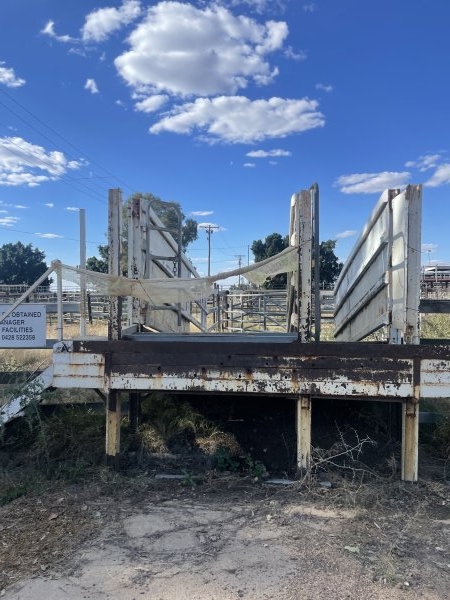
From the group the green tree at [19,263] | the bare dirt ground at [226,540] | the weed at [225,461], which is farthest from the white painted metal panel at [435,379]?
the green tree at [19,263]

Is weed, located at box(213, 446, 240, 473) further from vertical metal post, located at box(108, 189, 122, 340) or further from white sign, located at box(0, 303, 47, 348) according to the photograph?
white sign, located at box(0, 303, 47, 348)

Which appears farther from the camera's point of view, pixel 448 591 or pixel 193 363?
pixel 193 363

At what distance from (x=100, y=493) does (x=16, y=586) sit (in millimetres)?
1330

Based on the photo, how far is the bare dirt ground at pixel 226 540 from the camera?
2.86 meters

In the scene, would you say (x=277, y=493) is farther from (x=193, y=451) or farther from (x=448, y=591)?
(x=448, y=591)

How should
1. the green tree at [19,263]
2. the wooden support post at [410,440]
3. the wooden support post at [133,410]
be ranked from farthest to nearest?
1. the green tree at [19,263]
2. the wooden support post at [133,410]
3. the wooden support post at [410,440]

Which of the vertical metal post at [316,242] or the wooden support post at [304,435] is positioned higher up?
the vertical metal post at [316,242]

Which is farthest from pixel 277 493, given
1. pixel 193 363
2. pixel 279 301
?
pixel 279 301

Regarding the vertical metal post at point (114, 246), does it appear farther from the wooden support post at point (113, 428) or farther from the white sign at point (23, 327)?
the white sign at point (23, 327)

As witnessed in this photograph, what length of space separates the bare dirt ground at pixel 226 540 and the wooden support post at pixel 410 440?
13 centimetres

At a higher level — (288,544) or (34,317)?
(34,317)

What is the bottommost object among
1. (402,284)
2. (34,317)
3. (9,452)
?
(9,452)

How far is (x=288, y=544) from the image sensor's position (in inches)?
132

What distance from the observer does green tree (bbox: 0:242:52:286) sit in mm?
79312
